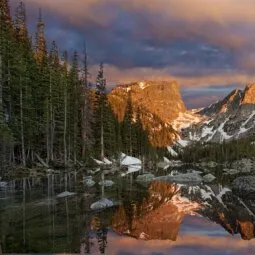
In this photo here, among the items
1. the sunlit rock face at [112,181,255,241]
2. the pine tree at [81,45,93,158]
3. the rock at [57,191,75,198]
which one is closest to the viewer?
the sunlit rock face at [112,181,255,241]

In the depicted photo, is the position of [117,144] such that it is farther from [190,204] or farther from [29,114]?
[190,204]

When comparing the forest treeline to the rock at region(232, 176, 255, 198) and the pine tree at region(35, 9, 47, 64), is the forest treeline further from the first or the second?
the rock at region(232, 176, 255, 198)

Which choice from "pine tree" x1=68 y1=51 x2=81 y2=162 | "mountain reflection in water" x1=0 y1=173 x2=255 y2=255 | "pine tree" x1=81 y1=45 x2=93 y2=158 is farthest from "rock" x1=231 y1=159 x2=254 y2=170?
"mountain reflection in water" x1=0 y1=173 x2=255 y2=255

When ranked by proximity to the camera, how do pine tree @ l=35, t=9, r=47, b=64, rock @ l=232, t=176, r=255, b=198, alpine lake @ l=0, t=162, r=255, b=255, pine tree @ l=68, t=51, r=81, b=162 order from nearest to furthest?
1. alpine lake @ l=0, t=162, r=255, b=255
2. rock @ l=232, t=176, r=255, b=198
3. pine tree @ l=68, t=51, r=81, b=162
4. pine tree @ l=35, t=9, r=47, b=64

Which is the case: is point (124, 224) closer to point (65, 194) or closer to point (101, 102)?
point (65, 194)

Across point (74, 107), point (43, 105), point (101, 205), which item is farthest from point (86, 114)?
point (101, 205)

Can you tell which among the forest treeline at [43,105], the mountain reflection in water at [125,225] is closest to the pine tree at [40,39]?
the forest treeline at [43,105]

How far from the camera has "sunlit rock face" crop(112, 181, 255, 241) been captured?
1628 cm

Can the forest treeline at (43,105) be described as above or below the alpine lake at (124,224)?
above

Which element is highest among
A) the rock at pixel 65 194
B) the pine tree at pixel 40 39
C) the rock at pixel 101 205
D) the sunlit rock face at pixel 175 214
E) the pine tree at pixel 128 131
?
the pine tree at pixel 40 39

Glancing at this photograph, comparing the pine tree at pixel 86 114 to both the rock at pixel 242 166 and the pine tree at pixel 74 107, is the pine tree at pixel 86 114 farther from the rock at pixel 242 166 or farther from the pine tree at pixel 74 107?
the rock at pixel 242 166


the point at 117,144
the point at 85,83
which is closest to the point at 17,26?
the point at 85,83

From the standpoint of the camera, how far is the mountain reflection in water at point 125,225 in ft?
42.7

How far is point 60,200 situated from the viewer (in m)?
23.4
